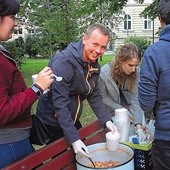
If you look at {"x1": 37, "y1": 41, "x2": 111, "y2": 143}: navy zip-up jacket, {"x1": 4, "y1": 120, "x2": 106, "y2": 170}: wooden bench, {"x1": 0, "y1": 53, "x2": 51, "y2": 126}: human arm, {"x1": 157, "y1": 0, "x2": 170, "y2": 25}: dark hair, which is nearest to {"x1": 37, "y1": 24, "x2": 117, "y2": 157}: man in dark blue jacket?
{"x1": 37, "y1": 41, "x2": 111, "y2": 143}: navy zip-up jacket

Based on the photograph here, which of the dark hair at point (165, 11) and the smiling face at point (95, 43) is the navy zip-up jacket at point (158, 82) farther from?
the smiling face at point (95, 43)

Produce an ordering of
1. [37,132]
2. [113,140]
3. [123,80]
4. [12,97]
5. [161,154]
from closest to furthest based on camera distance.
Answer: [12,97] < [161,154] < [37,132] < [113,140] < [123,80]

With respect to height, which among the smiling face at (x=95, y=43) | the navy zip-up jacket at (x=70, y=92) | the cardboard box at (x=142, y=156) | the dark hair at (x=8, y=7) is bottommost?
the cardboard box at (x=142, y=156)

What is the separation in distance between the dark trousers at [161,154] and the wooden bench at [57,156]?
0.64 meters

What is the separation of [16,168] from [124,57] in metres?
1.68

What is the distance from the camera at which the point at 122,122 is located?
9.82ft

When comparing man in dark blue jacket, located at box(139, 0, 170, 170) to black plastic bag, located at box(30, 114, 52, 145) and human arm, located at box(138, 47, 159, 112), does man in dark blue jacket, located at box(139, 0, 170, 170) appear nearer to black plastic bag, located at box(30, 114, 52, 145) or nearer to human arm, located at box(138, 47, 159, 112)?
human arm, located at box(138, 47, 159, 112)

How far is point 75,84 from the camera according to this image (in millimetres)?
2609

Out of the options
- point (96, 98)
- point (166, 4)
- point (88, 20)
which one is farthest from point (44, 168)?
point (88, 20)

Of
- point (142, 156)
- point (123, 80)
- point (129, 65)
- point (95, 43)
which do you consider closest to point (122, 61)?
point (129, 65)

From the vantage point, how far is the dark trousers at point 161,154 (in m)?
2.29

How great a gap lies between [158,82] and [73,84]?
686 millimetres

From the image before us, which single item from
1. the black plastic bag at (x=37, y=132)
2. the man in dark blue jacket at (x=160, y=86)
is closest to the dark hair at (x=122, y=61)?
the man in dark blue jacket at (x=160, y=86)

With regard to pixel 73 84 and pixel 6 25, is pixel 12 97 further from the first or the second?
pixel 73 84
